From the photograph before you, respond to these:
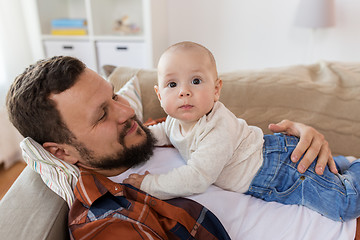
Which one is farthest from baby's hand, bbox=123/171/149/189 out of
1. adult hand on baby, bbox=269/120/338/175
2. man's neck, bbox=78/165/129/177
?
adult hand on baby, bbox=269/120/338/175

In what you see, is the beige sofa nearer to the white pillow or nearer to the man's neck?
the man's neck

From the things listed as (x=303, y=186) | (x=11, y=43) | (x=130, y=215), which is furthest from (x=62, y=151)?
(x=11, y=43)

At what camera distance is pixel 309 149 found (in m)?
1.09

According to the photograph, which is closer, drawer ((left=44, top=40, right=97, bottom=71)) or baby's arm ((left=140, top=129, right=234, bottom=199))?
baby's arm ((left=140, top=129, right=234, bottom=199))

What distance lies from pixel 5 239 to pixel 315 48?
2.86m

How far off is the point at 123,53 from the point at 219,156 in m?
2.05

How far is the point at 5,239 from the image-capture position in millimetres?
792

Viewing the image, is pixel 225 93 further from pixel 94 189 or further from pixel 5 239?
pixel 5 239

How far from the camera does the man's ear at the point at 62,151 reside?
40.9 inches

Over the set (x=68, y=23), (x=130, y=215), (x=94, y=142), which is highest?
(x=68, y=23)

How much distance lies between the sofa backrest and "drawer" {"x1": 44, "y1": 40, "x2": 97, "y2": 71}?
1322 millimetres

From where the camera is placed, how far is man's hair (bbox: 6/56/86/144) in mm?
963

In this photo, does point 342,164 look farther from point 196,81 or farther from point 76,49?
point 76,49

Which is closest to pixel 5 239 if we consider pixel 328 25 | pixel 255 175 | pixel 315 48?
pixel 255 175
